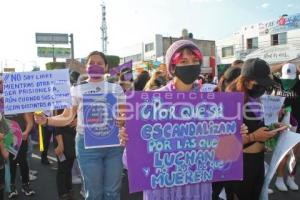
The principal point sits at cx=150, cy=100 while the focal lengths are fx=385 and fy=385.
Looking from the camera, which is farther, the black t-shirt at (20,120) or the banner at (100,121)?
the black t-shirt at (20,120)

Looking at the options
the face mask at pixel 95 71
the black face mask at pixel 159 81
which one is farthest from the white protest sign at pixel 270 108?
the black face mask at pixel 159 81

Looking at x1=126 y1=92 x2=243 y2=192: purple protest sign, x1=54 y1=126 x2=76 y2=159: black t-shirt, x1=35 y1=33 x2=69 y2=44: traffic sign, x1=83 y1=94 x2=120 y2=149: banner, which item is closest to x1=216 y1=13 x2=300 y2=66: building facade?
x1=35 y1=33 x2=69 y2=44: traffic sign

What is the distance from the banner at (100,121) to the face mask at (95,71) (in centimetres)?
25

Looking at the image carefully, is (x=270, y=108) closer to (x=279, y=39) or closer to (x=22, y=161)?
(x=22, y=161)

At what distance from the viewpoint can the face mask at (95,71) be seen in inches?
159

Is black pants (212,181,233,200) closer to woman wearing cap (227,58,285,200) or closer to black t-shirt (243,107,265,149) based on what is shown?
woman wearing cap (227,58,285,200)

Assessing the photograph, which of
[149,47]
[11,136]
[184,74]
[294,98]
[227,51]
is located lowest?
[11,136]

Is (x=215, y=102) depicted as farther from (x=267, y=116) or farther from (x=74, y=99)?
(x=74, y=99)

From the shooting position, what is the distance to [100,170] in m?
3.87

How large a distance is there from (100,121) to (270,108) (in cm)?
165

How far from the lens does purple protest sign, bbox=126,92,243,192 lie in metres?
2.65

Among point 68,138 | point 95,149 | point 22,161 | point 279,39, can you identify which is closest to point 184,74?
point 95,149

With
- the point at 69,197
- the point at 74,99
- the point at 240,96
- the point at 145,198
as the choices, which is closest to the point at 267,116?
the point at 240,96

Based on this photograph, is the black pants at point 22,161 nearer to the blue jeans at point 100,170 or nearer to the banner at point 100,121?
the blue jeans at point 100,170
